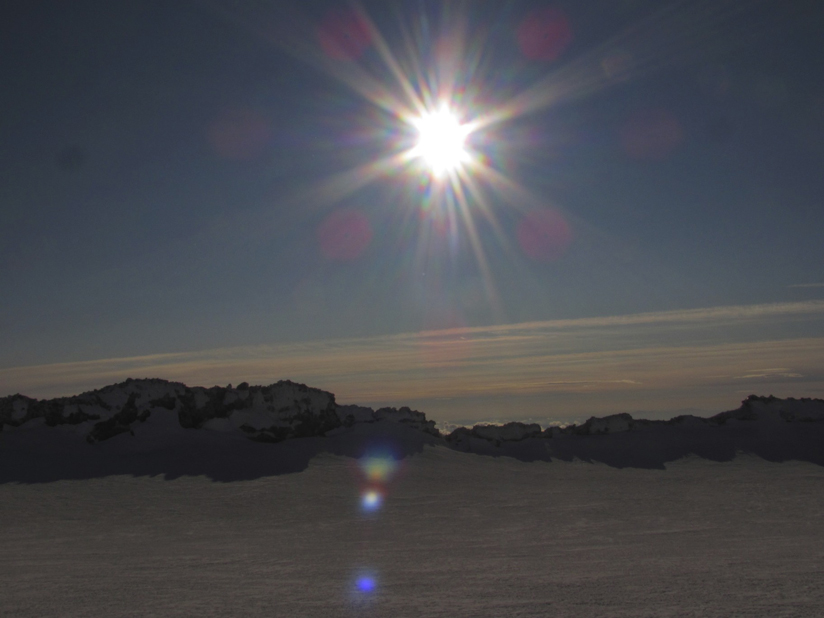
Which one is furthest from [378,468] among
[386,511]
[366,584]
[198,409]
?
[366,584]

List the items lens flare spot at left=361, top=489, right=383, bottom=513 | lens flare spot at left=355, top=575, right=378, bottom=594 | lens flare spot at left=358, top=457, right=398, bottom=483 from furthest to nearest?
lens flare spot at left=358, top=457, right=398, bottom=483 < lens flare spot at left=361, top=489, right=383, bottom=513 < lens flare spot at left=355, top=575, right=378, bottom=594

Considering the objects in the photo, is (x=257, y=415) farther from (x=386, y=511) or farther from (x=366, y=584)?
(x=366, y=584)

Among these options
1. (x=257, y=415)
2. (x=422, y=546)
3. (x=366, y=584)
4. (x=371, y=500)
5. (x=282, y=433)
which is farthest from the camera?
(x=257, y=415)

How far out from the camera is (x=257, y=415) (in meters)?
16.1

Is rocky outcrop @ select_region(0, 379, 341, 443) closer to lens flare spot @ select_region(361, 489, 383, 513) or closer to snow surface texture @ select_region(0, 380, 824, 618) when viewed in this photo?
snow surface texture @ select_region(0, 380, 824, 618)

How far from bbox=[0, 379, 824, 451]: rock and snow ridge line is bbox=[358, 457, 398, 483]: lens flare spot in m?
2.53

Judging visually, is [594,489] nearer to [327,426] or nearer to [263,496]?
[263,496]

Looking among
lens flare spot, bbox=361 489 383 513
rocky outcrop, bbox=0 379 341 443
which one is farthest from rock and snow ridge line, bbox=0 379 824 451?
lens flare spot, bbox=361 489 383 513

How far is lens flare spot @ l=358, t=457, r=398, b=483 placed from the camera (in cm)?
1270

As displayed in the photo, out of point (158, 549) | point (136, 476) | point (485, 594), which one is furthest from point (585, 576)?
point (136, 476)

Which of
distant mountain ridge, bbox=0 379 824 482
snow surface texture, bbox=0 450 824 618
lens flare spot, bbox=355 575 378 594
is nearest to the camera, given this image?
snow surface texture, bbox=0 450 824 618

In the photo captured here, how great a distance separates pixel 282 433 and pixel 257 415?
970mm

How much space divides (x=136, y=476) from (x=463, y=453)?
7.76 metres

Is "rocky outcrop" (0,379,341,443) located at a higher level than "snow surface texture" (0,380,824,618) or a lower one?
higher
